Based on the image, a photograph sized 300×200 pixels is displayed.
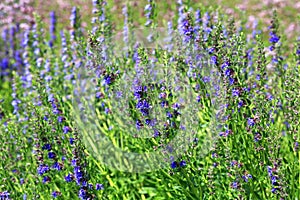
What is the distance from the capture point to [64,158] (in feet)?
13.9

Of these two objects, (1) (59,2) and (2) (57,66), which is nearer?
(2) (57,66)

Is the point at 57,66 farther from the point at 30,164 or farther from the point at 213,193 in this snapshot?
the point at 213,193

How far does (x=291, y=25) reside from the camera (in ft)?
31.3

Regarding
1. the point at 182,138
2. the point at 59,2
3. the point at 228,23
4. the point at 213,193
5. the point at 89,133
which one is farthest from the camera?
the point at 59,2

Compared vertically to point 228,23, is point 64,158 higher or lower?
lower

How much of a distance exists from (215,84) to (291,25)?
243 inches

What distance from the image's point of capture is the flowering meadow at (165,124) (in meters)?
3.44

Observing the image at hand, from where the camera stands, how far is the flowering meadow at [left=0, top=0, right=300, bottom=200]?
3443mm

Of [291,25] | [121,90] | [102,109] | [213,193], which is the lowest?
[213,193]

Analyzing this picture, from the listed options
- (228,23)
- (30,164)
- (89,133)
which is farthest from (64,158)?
(228,23)

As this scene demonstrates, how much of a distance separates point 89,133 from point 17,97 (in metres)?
1.31

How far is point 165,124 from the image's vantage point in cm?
345

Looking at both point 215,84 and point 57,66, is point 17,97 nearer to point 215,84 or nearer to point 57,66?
point 57,66

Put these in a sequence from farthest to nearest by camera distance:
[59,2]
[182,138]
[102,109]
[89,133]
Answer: [59,2] → [102,109] → [89,133] → [182,138]
